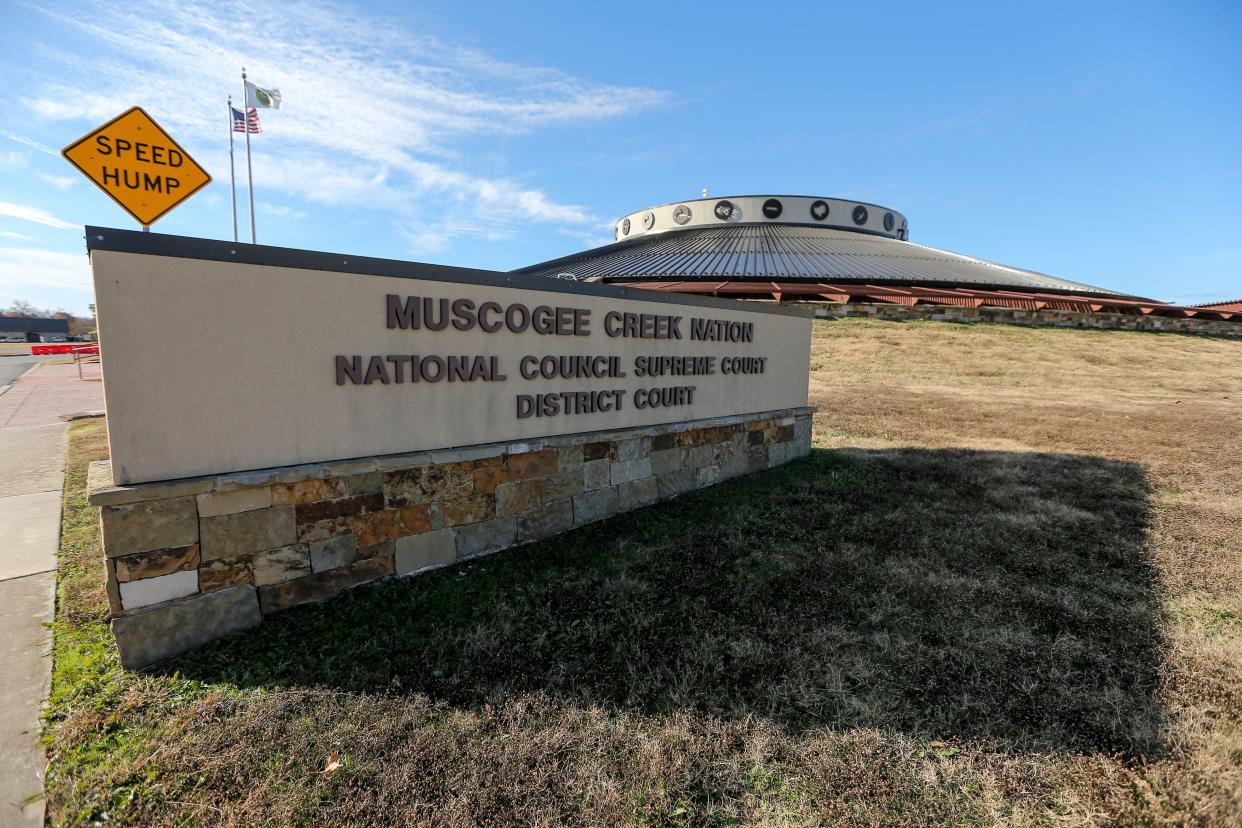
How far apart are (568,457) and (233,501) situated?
283 centimetres

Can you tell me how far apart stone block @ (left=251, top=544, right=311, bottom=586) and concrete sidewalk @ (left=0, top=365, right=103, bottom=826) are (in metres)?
1.15

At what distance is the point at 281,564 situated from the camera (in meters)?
4.01

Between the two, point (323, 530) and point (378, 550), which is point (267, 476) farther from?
point (378, 550)

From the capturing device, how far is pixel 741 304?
761 centimetres

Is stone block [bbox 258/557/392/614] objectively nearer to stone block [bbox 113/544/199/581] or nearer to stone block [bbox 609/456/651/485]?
stone block [bbox 113/544/199/581]

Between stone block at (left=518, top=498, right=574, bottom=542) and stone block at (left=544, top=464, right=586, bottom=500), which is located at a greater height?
stone block at (left=544, top=464, right=586, bottom=500)

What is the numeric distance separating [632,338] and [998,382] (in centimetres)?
1476

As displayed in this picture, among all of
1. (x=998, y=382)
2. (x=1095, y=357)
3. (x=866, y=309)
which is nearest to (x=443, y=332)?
(x=998, y=382)

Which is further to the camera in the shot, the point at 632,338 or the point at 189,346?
the point at 632,338

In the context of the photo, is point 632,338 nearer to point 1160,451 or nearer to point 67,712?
point 67,712

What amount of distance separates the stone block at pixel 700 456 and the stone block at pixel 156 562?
16.3 feet

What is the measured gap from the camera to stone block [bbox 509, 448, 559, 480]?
5301mm

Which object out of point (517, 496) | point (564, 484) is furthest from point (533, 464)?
point (564, 484)

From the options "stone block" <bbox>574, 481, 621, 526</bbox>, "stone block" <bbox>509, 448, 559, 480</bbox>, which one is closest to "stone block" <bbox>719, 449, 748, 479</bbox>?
"stone block" <bbox>574, 481, 621, 526</bbox>
